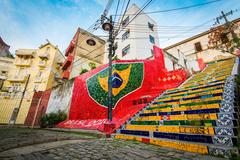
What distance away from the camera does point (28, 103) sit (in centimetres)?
1638

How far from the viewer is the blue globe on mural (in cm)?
782

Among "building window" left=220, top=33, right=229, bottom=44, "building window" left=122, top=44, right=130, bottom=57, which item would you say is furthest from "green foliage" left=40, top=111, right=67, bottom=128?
"building window" left=220, top=33, right=229, bottom=44

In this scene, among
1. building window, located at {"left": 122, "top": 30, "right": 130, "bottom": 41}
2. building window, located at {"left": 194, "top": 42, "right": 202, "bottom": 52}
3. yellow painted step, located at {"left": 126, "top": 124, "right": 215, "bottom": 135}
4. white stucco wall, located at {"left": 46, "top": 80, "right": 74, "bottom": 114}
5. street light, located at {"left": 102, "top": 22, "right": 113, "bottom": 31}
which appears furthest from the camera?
building window, located at {"left": 194, "top": 42, "right": 202, "bottom": 52}

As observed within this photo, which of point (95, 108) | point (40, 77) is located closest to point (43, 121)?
point (95, 108)

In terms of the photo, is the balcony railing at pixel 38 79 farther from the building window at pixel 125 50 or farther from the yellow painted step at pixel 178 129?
the yellow painted step at pixel 178 129

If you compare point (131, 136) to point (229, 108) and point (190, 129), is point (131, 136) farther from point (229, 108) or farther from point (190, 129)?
point (229, 108)

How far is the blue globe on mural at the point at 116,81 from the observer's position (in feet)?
25.7

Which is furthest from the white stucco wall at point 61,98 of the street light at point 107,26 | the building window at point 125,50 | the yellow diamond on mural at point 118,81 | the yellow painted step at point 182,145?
the yellow painted step at point 182,145

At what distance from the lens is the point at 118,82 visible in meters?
7.90

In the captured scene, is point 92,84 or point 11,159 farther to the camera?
point 92,84

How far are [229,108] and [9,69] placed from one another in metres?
34.8

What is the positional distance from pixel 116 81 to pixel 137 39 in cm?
962

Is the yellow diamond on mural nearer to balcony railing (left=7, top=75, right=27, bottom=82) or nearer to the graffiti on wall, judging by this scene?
the graffiti on wall

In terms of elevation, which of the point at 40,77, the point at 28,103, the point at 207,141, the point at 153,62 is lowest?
the point at 207,141
